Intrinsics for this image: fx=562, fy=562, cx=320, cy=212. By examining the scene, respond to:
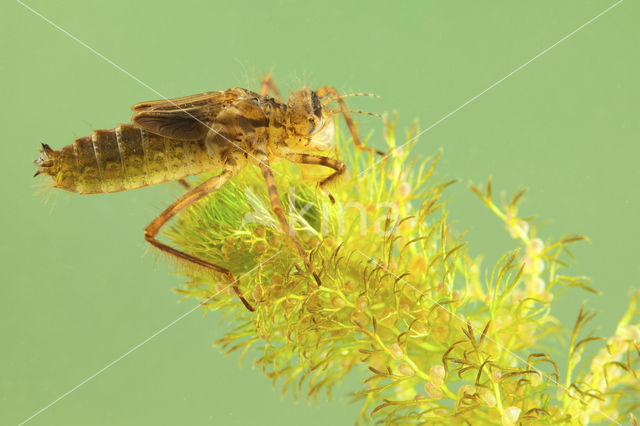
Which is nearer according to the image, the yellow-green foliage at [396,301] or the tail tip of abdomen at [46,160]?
the yellow-green foliage at [396,301]

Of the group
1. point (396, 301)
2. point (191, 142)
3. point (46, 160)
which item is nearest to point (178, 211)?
point (191, 142)

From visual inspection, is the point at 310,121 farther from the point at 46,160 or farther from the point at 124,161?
the point at 46,160

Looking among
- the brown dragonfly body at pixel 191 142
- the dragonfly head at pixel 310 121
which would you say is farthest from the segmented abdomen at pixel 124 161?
the dragonfly head at pixel 310 121

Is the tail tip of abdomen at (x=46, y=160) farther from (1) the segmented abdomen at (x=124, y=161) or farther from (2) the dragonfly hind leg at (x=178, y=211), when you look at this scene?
(2) the dragonfly hind leg at (x=178, y=211)

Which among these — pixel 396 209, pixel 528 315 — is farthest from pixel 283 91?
pixel 528 315

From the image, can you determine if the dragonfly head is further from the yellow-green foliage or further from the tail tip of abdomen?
the tail tip of abdomen
